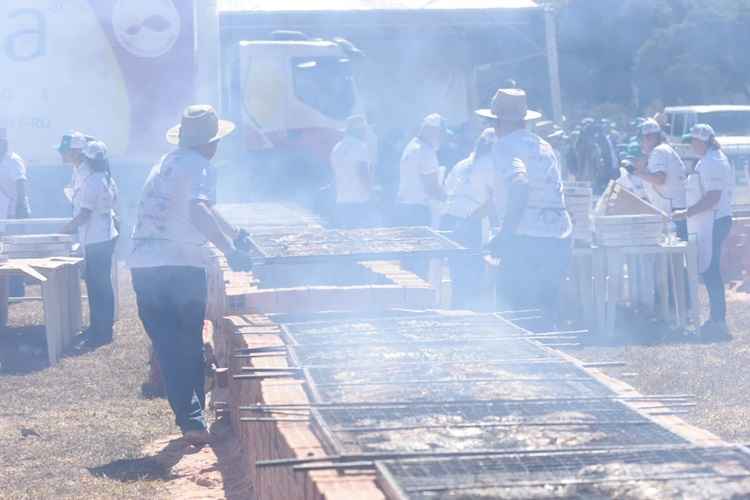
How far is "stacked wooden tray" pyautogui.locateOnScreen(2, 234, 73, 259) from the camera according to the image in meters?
8.84

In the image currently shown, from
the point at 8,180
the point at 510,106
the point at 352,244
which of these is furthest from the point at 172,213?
the point at 8,180

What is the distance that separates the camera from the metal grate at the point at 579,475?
2789 mm

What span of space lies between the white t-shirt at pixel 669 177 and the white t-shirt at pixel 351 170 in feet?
8.77

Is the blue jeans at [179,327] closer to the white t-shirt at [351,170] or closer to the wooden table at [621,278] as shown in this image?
the wooden table at [621,278]

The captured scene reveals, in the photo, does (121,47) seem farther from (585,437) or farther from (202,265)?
(585,437)

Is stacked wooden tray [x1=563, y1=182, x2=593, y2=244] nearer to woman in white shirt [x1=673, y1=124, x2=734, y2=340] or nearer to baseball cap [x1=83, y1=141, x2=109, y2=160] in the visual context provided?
woman in white shirt [x1=673, y1=124, x2=734, y2=340]

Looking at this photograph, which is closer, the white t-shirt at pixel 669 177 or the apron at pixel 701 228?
the apron at pixel 701 228

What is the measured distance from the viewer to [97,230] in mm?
8789

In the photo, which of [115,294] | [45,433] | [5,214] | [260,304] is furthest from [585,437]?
[5,214]

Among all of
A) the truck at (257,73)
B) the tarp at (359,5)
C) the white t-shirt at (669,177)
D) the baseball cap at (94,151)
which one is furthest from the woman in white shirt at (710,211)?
the tarp at (359,5)

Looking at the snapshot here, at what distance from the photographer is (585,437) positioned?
11.0 feet

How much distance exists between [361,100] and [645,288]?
30.2 ft

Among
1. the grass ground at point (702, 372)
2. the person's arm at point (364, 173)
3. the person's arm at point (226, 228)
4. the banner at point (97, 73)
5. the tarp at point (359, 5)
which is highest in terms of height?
the tarp at point (359, 5)

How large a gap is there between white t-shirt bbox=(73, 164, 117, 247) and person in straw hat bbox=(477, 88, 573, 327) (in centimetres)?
358
